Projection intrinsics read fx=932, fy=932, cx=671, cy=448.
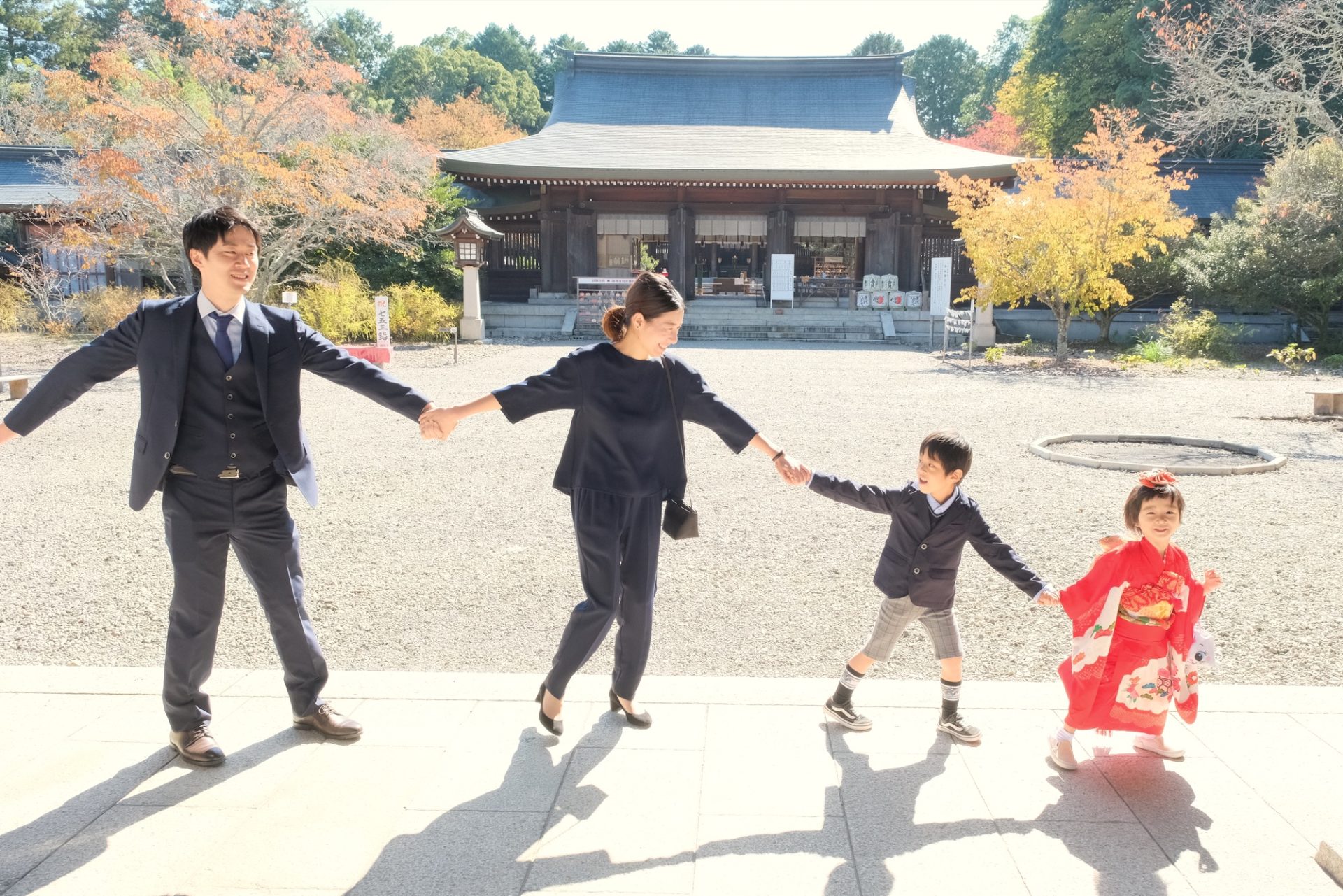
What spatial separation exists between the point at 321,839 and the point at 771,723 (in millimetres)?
1421

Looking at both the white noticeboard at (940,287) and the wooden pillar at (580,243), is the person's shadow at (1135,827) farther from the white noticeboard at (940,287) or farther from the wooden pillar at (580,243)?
the wooden pillar at (580,243)

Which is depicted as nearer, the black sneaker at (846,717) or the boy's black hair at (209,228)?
the boy's black hair at (209,228)

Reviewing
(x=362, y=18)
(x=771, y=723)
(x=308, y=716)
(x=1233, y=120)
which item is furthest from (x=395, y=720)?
(x=362, y=18)

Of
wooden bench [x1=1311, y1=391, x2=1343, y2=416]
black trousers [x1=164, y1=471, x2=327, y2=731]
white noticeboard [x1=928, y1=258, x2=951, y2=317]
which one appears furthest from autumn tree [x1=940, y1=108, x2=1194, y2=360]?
black trousers [x1=164, y1=471, x2=327, y2=731]

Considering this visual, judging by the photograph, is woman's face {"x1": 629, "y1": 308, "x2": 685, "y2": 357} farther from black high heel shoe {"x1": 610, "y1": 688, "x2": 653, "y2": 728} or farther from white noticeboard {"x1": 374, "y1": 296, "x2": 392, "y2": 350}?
white noticeboard {"x1": 374, "y1": 296, "x2": 392, "y2": 350}

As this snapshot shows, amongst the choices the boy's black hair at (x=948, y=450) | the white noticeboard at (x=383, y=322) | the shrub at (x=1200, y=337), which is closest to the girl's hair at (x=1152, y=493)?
the boy's black hair at (x=948, y=450)

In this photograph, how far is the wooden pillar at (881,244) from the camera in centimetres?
2294

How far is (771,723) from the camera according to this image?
3.10 meters

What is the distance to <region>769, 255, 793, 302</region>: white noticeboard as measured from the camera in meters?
22.1

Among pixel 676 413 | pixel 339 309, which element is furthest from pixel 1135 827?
pixel 339 309

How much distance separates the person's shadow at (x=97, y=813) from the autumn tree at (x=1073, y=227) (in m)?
15.2

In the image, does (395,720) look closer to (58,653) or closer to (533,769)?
(533,769)

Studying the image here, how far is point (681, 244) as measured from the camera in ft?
77.0

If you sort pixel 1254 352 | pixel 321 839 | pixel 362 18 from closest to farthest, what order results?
pixel 321 839
pixel 1254 352
pixel 362 18
